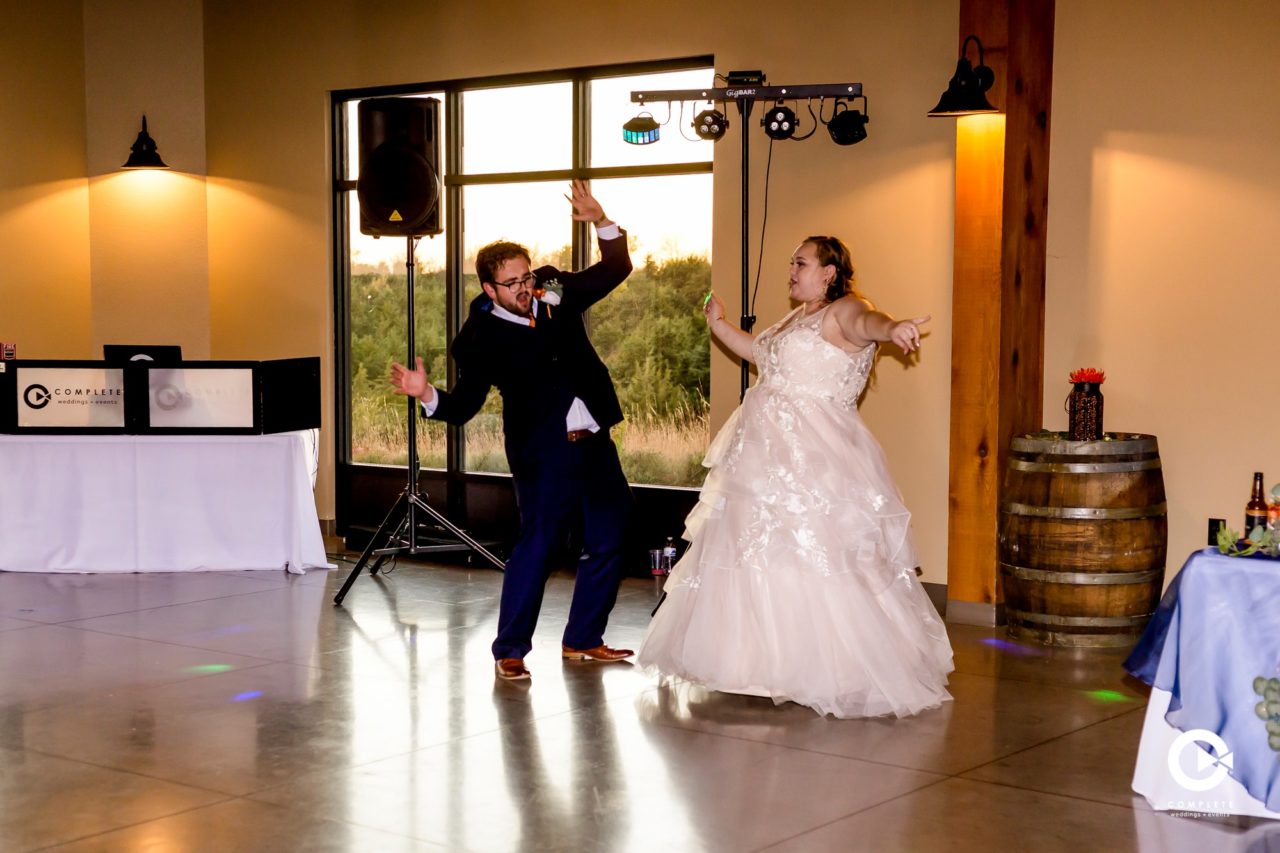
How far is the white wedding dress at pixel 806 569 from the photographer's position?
15.4 feet

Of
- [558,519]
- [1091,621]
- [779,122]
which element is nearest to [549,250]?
[779,122]

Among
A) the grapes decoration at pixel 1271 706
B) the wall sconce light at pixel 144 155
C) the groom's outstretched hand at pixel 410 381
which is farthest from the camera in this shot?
the wall sconce light at pixel 144 155

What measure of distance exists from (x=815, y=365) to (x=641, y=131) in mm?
2100

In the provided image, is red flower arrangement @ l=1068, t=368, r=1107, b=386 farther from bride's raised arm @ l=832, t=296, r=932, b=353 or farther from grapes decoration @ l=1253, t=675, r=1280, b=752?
grapes decoration @ l=1253, t=675, r=1280, b=752

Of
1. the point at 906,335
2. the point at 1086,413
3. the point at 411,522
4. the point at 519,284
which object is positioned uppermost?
the point at 519,284

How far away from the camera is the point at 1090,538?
224 inches

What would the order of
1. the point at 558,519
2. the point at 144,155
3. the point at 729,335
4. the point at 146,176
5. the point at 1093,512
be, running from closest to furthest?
the point at 558,519, the point at 729,335, the point at 1093,512, the point at 144,155, the point at 146,176

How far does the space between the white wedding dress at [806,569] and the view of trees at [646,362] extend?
249 centimetres

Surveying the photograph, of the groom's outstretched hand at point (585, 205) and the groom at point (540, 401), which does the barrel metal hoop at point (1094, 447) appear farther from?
the groom's outstretched hand at point (585, 205)

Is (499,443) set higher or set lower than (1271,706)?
higher

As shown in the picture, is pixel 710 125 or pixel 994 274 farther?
pixel 710 125

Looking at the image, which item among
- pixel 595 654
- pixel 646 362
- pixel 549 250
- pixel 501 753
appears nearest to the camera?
pixel 501 753

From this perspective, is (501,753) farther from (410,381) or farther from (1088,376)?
(1088,376)

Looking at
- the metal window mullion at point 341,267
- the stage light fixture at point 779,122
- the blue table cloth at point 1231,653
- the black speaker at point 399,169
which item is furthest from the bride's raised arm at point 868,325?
the metal window mullion at point 341,267
